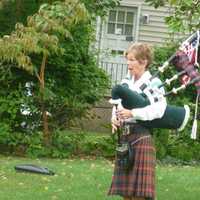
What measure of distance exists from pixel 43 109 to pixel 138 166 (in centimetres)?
644

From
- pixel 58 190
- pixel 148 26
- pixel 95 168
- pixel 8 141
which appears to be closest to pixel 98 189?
pixel 58 190

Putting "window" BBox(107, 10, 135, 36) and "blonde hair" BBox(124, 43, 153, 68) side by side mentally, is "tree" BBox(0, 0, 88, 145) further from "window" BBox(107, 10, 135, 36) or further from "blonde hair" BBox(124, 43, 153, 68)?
"window" BBox(107, 10, 135, 36)

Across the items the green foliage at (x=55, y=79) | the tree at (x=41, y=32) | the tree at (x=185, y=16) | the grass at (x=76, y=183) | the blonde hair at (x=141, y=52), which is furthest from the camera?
the green foliage at (x=55, y=79)

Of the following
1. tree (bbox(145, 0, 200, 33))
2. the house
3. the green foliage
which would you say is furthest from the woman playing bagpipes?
the house

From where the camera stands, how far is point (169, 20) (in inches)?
426

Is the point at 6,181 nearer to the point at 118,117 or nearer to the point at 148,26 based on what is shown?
the point at 118,117

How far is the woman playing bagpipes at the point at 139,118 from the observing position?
6.20 m

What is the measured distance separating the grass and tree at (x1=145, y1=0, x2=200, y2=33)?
2037 millimetres

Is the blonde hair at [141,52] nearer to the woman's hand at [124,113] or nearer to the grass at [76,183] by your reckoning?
the woman's hand at [124,113]

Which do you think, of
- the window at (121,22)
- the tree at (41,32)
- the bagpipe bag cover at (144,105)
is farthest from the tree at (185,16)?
the window at (121,22)

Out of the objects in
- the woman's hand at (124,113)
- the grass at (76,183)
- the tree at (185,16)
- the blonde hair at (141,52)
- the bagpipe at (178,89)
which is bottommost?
the grass at (76,183)

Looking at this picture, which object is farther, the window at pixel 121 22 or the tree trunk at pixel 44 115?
the window at pixel 121 22

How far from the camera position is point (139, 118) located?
6207 millimetres

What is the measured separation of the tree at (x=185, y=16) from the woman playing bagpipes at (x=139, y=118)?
3.66 meters
